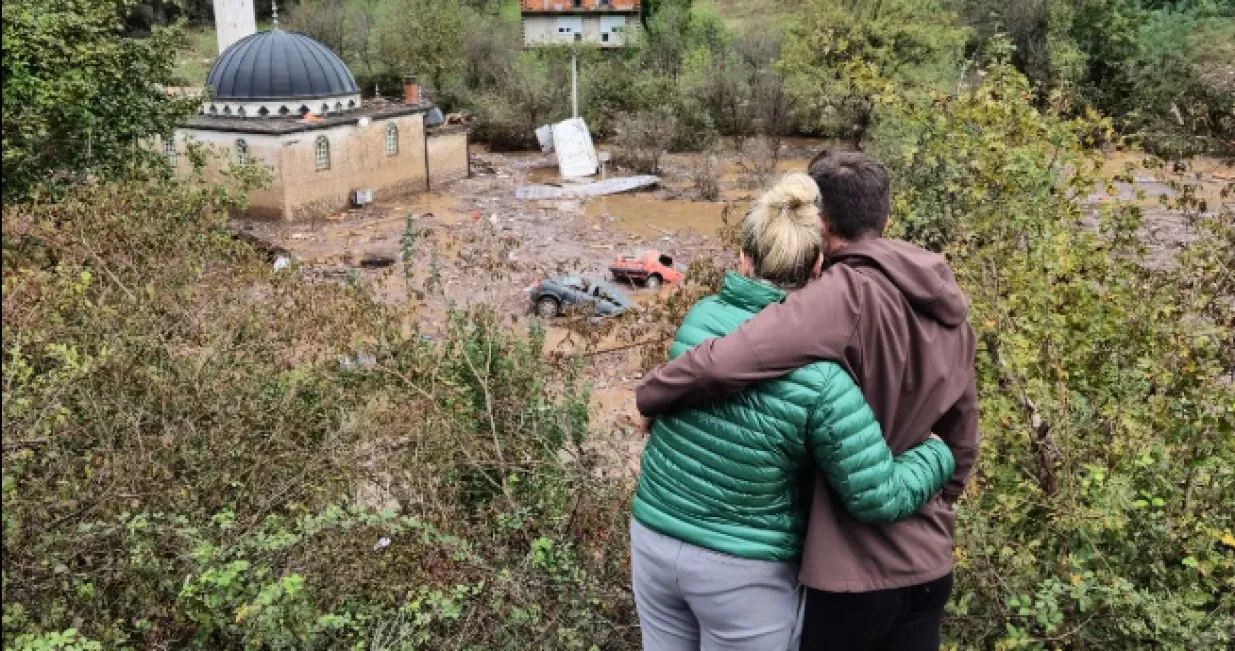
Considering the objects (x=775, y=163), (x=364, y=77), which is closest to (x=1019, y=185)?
(x=775, y=163)

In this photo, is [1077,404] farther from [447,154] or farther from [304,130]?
[447,154]

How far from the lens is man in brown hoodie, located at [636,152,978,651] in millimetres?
2434

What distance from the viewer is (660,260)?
69.5ft

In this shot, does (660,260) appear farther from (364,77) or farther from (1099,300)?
(364,77)

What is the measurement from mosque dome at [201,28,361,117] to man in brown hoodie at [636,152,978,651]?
96.6 feet

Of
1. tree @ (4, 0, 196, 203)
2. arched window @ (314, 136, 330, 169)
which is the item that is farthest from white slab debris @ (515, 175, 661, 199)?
tree @ (4, 0, 196, 203)

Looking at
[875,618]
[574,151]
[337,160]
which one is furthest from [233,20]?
[875,618]

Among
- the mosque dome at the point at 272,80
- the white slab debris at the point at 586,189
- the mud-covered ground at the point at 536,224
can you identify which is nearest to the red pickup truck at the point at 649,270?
the mud-covered ground at the point at 536,224

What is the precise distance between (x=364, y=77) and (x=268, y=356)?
140ft

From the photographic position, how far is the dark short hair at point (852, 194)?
8.71 feet

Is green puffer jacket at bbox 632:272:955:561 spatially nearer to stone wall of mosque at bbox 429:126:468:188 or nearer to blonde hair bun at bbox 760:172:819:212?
blonde hair bun at bbox 760:172:819:212

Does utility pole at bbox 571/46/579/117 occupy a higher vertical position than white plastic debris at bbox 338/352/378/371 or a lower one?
lower

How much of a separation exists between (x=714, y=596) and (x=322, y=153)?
29006 millimetres

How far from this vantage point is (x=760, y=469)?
98.6 inches
